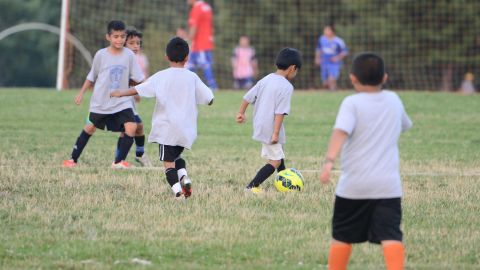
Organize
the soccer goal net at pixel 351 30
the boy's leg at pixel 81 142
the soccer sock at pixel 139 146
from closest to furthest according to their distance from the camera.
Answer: the boy's leg at pixel 81 142, the soccer sock at pixel 139 146, the soccer goal net at pixel 351 30

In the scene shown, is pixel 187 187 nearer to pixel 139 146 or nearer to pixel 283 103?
pixel 283 103

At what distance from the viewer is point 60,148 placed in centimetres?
1345

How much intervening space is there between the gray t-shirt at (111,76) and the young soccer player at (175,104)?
7.05ft

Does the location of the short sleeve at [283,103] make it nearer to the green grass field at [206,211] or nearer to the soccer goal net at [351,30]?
the green grass field at [206,211]

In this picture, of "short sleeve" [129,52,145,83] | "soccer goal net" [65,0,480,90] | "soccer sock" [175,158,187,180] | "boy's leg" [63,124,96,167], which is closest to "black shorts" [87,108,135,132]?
"boy's leg" [63,124,96,167]

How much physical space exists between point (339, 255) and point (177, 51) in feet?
11.5

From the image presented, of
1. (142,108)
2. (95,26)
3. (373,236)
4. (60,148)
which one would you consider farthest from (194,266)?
(95,26)

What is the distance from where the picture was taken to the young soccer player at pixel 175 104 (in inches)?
348

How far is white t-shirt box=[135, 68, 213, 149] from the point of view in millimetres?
8828

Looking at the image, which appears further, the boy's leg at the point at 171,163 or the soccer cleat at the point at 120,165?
the soccer cleat at the point at 120,165

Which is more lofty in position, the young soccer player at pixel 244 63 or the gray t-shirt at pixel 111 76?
the young soccer player at pixel 244 63

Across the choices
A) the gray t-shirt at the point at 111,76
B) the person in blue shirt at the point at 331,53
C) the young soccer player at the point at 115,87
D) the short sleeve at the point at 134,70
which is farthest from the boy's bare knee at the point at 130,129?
the person in blue shirt at the point at 331,53

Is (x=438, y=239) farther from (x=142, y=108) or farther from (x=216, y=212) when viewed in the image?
(x=142, y=108)

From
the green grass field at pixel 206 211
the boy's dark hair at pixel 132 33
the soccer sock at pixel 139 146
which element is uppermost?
the boy's dark hair at pixel 132 33
